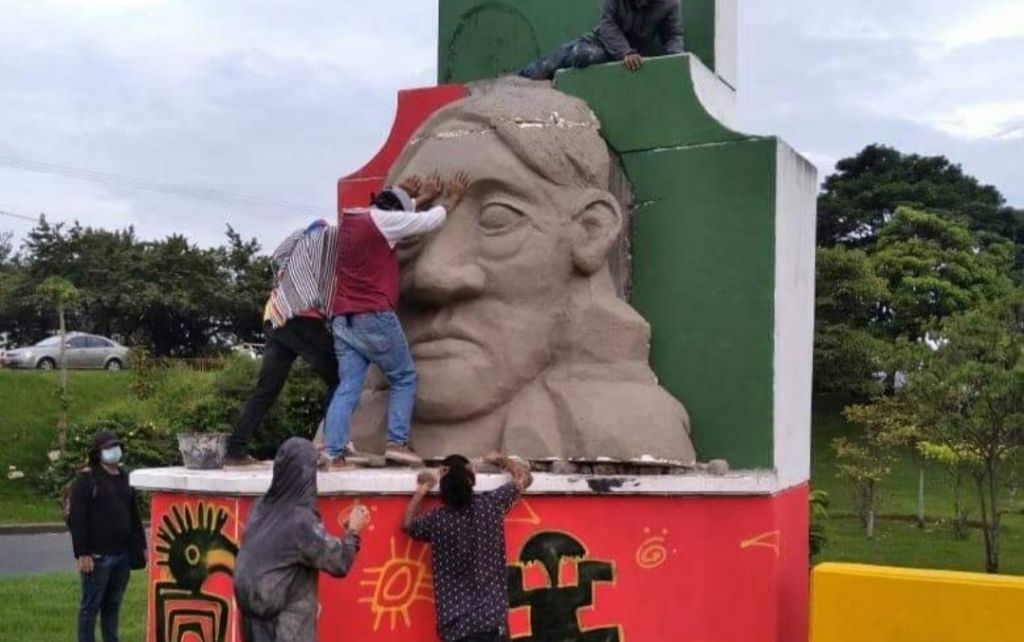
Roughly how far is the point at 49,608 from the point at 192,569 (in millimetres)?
5153

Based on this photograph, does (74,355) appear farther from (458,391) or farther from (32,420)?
(458,391)

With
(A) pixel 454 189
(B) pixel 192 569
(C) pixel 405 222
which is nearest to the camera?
(B) pixel 192 569

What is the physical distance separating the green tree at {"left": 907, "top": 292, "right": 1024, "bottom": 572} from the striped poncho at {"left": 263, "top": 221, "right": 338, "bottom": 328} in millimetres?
9112

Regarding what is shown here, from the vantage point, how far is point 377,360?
16.9ft

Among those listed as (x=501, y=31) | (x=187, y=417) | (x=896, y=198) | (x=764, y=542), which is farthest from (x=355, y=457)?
(x=896, y=198)

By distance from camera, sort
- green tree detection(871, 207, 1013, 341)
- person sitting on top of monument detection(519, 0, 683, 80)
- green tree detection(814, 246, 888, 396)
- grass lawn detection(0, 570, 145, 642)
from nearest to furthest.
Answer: person sitting on top of monument detection(519, 0, 683, 80) < grass lawn detection(0, 570, 145, 642) < green tree detection(814, 246, 888, 396) < green tree detection(871, 207, 1013, 341)

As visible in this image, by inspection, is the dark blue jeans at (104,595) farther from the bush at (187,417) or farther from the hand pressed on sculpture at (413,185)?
the bush at (187,417)

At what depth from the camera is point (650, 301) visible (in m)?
5.71

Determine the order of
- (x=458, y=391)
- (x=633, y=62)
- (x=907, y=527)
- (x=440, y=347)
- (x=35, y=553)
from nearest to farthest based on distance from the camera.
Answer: (x=458, y=391)
(x=440, y=347)
(x=633, y=62)
(x=35, y=553)
(x=907, y=527)

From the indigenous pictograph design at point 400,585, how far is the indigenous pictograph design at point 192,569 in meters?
0.59

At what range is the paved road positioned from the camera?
12.1 m

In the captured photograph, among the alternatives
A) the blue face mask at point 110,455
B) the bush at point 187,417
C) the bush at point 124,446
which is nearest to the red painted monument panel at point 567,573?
the blue face mask at point 110,455

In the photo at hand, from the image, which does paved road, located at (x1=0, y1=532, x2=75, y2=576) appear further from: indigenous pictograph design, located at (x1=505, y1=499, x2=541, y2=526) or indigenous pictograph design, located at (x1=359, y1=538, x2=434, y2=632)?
indigenous pictograph design, located at (x1=505, y1=499, x2=541, y2=526)

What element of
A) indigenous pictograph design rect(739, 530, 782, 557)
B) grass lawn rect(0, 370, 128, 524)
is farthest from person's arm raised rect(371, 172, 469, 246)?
grass lawn rect(0, 370, 128, 524)
